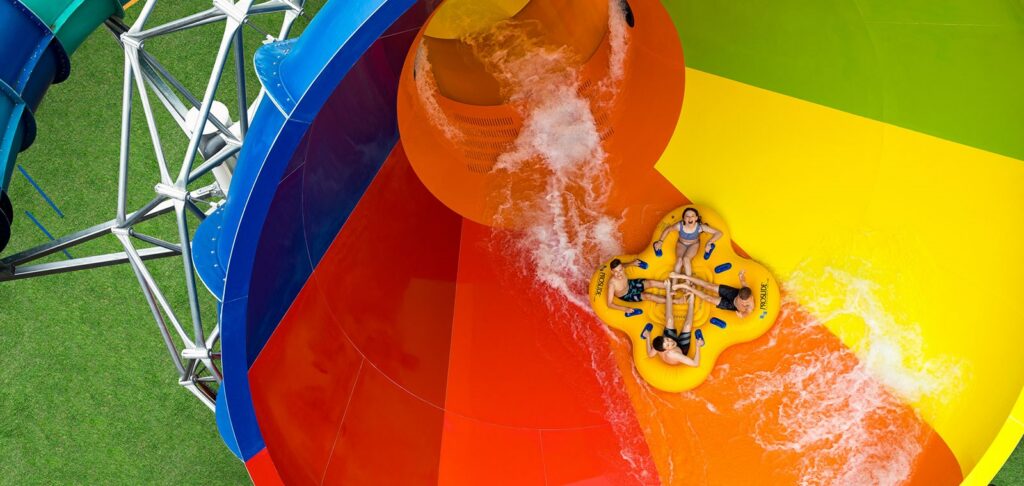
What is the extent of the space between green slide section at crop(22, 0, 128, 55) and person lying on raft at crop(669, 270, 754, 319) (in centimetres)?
390

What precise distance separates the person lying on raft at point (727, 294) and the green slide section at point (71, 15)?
390 centimetres

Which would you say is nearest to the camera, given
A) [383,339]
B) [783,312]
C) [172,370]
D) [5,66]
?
[5,66]

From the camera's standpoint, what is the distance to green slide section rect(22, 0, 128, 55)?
4.27m

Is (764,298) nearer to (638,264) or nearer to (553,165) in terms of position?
(638,264)

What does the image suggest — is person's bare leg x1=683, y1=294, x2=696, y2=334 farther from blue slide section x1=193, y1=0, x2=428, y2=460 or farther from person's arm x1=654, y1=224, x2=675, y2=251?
blue slide section x1=193, y1=0, x2=428, y2=460

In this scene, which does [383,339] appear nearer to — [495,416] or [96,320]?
[495,416]

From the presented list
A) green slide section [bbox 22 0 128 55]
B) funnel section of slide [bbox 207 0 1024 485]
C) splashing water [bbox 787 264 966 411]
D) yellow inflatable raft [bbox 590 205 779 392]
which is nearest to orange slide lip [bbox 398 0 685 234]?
funnel section of slide [bbox 207 0 1024 485]

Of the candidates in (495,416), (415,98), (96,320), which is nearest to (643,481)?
(495,416)

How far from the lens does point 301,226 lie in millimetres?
4148

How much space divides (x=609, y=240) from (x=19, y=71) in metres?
3.79

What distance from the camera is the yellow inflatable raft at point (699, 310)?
5.23m

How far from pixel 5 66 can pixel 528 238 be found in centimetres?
331

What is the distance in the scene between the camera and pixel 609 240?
19.2 feet

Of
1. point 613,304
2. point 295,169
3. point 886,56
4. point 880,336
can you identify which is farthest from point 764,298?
point 295,169
